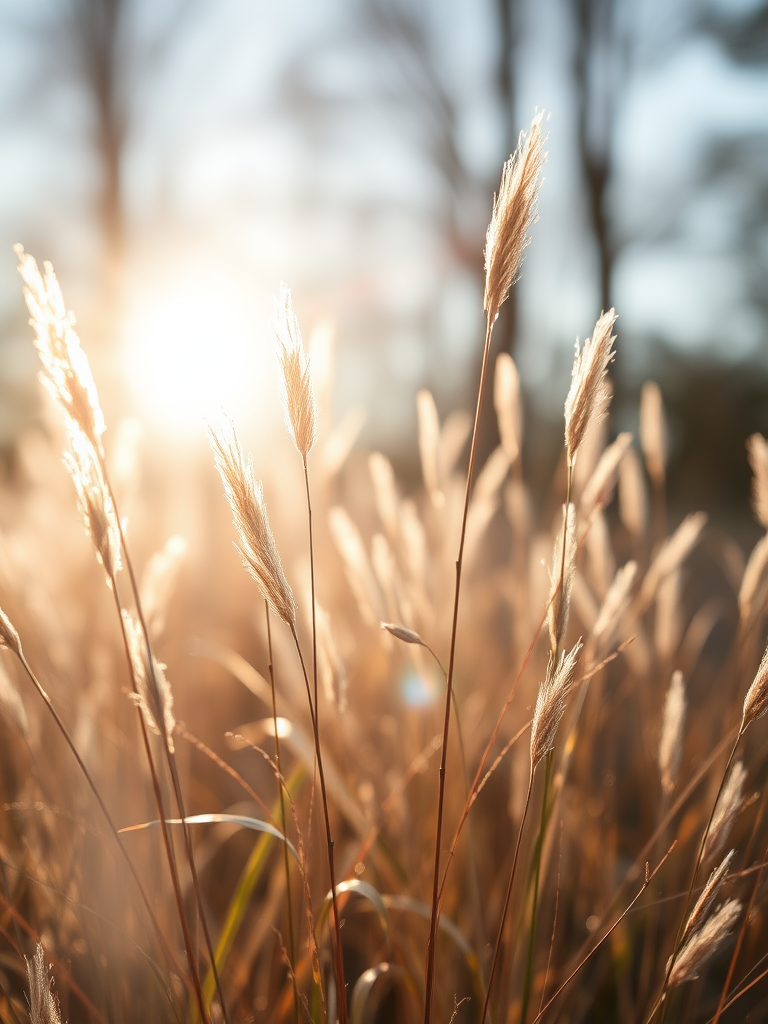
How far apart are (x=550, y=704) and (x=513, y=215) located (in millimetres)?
340

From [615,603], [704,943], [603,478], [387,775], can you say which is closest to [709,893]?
[704,943]

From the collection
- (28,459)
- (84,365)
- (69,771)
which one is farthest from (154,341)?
(84,365)

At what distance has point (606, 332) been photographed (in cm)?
52

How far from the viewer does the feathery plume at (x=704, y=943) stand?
1.71 ft

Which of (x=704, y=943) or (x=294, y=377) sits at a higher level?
(x=294, y=377)

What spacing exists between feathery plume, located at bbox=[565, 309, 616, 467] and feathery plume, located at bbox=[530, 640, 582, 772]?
5.8 inches

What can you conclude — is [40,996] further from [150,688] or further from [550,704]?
[550,704]

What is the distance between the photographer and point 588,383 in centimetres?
53

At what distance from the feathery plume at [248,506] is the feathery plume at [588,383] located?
0.75 feet

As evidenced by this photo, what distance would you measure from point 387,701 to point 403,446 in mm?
6600

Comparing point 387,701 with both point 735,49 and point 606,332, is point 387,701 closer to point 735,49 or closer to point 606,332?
point 606,332

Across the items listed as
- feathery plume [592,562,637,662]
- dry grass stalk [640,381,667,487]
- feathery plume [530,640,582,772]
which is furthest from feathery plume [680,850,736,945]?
dry grass stalk [640,381,667,487]

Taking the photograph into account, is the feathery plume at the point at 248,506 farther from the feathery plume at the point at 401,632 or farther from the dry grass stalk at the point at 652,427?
the dry grass stalk at the point at 652,427

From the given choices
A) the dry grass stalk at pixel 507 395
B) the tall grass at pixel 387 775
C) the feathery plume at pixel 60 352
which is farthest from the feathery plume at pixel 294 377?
the dry grass stalk at pixel 507 395
